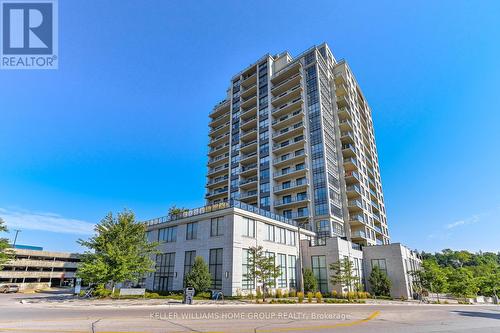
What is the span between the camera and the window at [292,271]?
127 feet

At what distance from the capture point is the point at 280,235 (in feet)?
132

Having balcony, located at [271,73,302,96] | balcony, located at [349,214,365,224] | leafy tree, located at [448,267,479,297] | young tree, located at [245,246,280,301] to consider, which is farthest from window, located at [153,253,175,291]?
balcony, located at [271,73,302,96]

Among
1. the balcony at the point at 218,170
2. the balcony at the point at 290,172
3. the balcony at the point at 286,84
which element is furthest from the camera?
the balcony at the point at 218,170

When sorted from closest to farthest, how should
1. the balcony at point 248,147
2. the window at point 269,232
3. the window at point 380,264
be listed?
the window at point 269,232
the window at point 380,264
the balcony at point 248,147

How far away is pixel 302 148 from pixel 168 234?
103 feet

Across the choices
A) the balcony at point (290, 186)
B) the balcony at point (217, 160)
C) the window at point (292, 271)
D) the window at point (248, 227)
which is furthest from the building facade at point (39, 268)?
the window at point (292, 271)

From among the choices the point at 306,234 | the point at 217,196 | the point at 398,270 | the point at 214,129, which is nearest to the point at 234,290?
Answer: the point at 306,234

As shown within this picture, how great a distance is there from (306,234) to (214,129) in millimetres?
44267

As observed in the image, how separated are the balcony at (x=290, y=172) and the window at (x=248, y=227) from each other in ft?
70.1

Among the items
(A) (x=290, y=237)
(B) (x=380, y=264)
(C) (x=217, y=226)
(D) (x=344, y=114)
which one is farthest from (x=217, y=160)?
(B) (x=380, y=264)

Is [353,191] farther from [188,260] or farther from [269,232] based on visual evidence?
[188,260]

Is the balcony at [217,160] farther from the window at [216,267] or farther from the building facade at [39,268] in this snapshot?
the building facade at [39,268]

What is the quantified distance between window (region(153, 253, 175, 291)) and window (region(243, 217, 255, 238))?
11.3 m

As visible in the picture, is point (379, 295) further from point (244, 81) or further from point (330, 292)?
point (244, 81)
